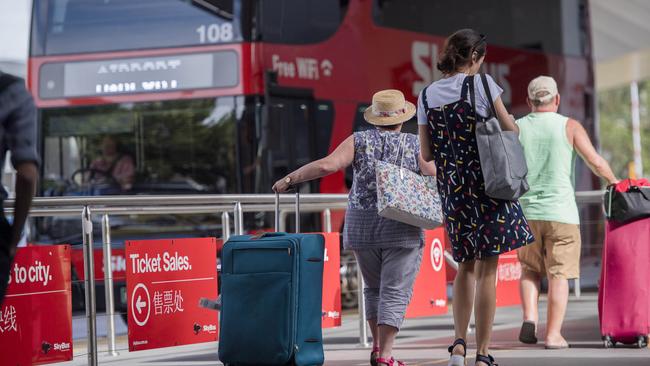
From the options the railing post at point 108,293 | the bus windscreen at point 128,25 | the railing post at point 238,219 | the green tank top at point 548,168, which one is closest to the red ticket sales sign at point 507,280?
the green tank top at point 548,168

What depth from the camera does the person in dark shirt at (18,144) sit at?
401 centimetres

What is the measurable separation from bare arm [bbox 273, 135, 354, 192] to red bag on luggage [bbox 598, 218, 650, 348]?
83.3 inches

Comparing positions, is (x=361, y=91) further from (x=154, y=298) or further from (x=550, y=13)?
(x=154, y=298)

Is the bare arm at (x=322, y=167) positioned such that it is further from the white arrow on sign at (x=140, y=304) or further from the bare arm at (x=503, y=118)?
the white arrow on sign at (x=140, y=304)

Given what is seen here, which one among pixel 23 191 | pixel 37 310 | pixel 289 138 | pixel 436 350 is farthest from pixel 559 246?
pixel 289 138

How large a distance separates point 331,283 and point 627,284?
1930mm

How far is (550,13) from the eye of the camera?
678 inches

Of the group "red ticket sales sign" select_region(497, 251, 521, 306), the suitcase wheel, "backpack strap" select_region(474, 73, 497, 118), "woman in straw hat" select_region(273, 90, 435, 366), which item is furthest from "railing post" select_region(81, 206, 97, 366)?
"red ticket sales sign" select_region(497, 251, 521, 306)

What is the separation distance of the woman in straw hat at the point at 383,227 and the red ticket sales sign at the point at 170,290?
1241 mm

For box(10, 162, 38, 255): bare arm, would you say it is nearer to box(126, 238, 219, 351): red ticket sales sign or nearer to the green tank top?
box(126, 238, 219, 351): red ticket sales sign

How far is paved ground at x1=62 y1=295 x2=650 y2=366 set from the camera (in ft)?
24.3

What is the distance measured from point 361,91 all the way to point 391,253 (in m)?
6.98

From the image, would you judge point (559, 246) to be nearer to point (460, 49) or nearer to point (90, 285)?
point (460, 49)

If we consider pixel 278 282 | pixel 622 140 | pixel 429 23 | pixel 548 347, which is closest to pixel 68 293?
pixel 278 282
